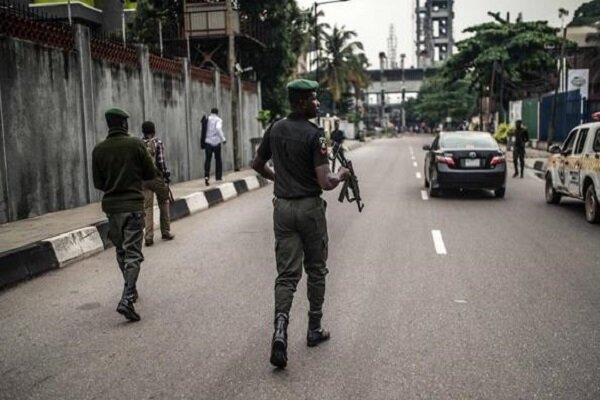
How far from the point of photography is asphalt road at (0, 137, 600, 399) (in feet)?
13.4

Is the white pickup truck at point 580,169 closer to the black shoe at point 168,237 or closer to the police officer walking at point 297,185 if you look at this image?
the black shoe at point 168,237

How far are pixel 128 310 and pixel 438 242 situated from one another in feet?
16.7

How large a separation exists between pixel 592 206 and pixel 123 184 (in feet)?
26.6

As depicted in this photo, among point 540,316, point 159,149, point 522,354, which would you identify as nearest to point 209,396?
point 522,354

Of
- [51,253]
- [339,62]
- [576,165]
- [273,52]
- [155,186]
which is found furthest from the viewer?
[339,62]

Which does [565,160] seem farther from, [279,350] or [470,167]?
[279,350]

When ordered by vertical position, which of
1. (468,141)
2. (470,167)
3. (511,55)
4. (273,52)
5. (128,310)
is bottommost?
(128,310)

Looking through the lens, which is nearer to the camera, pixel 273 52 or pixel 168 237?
pixel 168 237

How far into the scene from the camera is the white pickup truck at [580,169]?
415 inches

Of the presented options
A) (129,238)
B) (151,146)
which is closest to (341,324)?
(129,238)

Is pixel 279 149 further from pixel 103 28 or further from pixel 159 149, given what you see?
pixel 103 28

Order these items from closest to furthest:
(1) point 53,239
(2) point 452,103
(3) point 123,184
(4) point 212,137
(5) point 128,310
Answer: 1. (5) point 128,310
2. (3) point 123,184
3. (1) point 53,239
4. (4) point 212,137
5. (2) point 452,103

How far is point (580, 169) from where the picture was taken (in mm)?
11195

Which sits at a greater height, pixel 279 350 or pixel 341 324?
pixel 279 350
